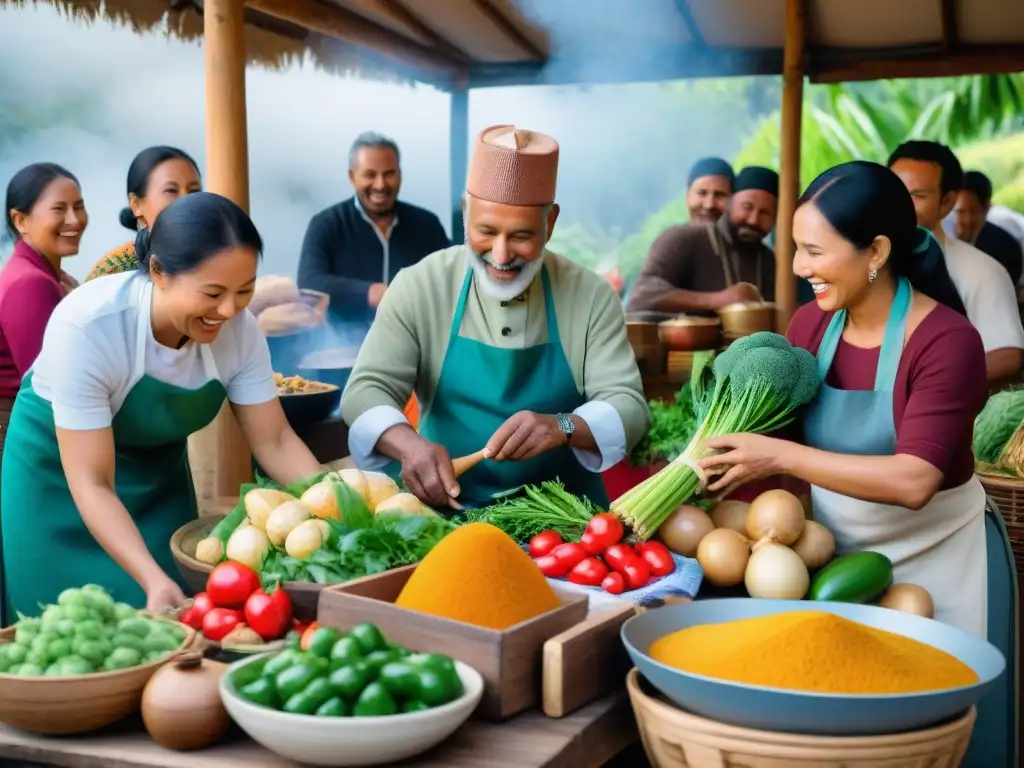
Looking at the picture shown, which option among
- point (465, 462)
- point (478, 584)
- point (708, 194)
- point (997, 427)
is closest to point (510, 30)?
point (708, 194)

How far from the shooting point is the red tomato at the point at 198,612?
74.3 inches

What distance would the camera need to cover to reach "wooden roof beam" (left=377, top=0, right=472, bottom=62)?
699 centimetres

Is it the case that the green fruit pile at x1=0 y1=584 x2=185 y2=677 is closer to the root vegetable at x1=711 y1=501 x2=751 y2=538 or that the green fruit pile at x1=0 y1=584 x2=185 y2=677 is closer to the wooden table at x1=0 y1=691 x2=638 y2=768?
the wooden table at x1=0 y1=691 x2=638 y2=768

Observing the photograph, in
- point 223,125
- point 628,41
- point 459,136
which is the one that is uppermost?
point 628,41

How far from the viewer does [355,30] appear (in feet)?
Result: 22.6

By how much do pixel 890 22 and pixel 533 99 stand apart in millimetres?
3144

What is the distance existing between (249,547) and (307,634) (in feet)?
1.43

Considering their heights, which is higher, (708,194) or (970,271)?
(708,194)

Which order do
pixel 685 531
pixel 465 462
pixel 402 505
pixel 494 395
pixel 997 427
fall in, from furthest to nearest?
pixel 997 427 < pixel 494 395 < pixel 465 462 < pixel 685 531 < pixel 402 505

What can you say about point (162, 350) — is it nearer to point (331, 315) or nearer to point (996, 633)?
point (996, 633)

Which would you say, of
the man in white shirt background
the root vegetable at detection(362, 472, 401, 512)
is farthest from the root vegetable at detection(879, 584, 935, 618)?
the man in white shirt background

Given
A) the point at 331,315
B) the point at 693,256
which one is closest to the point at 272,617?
the point at 331,315

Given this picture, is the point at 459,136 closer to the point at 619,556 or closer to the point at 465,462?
the point at 465,462

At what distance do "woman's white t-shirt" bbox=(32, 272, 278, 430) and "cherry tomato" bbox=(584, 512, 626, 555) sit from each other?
3.25 ft
